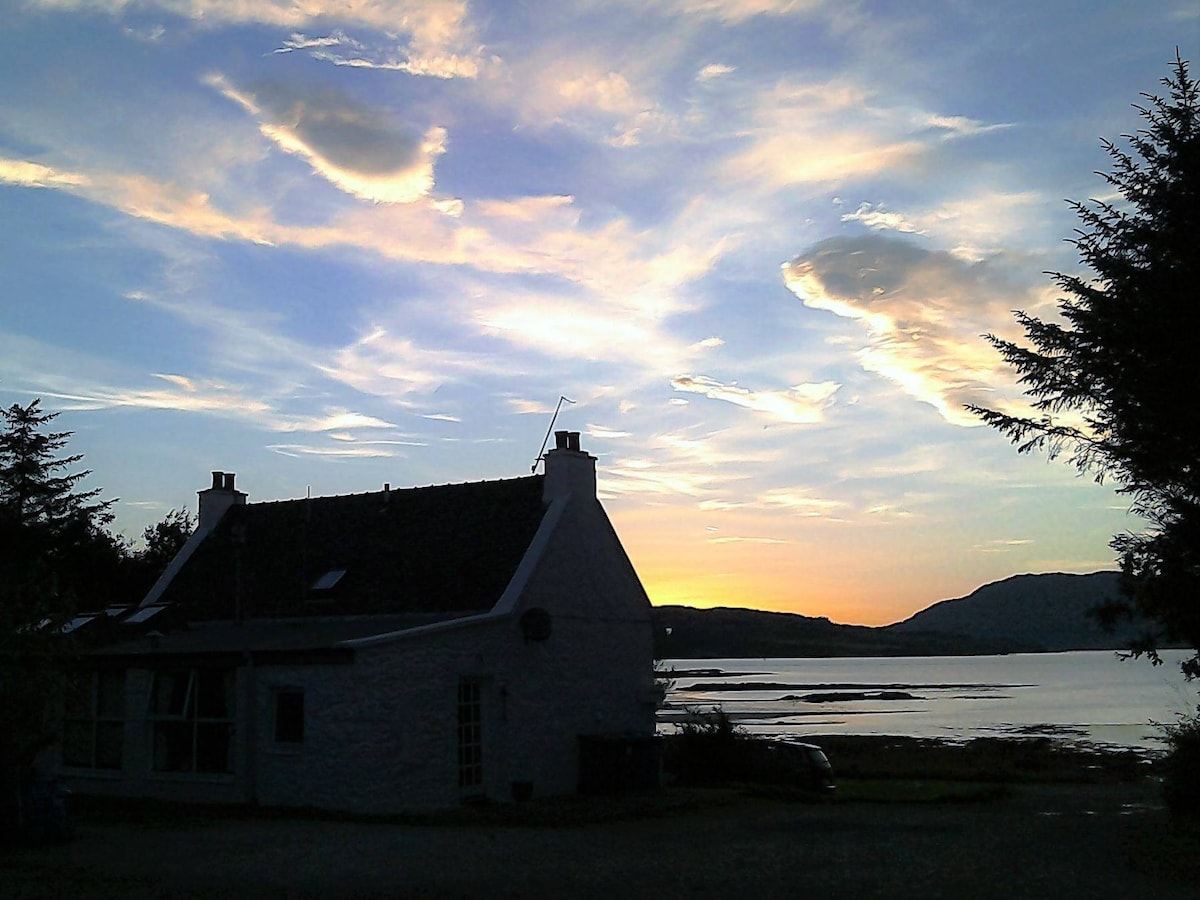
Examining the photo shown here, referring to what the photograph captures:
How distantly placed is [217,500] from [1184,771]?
23.0m

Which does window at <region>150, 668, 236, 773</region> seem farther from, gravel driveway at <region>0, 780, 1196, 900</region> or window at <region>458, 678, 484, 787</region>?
window at <region>458, 678, 484, 787</region>

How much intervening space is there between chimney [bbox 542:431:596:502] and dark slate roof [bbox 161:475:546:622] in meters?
0.41

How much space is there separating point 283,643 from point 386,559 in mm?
4324

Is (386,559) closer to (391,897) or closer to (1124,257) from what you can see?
(391,897)

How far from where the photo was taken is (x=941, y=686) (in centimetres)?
15412

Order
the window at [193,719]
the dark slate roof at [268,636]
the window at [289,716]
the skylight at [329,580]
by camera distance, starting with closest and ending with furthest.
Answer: the window at [289,716] < the dark slate roof at [268,636] < the window at [193,719] < the skylight at [329,580]

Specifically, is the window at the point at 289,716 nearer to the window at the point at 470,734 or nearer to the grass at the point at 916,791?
the window at the point at 470,734

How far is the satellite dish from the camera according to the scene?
23.2 m

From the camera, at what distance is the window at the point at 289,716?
68.9 ft

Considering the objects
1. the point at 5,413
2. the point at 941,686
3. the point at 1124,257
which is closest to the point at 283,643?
the point at 1124,257

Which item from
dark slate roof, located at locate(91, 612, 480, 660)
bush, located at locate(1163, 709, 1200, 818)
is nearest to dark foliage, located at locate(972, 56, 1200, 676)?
bush, located at locate(1163, 709, 1200, 818)

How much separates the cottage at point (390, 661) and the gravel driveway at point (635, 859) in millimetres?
1819

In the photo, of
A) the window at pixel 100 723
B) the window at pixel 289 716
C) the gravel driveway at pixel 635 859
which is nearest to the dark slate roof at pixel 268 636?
the window at pixel 100 723

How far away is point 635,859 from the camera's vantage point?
1557cm
